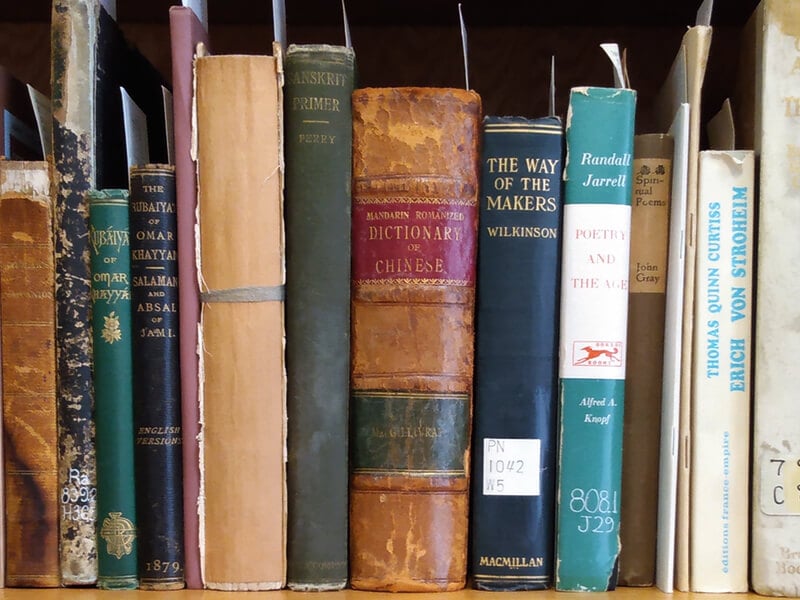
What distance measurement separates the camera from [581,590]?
24.5 inches

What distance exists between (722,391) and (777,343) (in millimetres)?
50

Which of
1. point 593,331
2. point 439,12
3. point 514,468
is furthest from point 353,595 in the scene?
Answer: point 439,12

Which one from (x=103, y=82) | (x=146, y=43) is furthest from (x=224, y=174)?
(x=146, y=43)

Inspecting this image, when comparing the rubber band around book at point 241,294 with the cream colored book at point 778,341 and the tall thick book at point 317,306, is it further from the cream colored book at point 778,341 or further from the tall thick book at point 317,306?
the cream colored book at point 778,341

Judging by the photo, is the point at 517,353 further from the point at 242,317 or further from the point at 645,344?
the point at 242,317

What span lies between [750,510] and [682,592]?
0.25 ft

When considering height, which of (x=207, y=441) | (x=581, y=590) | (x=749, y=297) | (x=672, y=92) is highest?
(x=672, y=92)

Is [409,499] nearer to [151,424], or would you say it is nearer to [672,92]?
[151,424]

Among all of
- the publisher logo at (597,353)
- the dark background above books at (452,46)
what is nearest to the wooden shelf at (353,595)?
the publisher logo at (597,353)

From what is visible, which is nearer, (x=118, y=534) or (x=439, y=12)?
(x=118, y=534)

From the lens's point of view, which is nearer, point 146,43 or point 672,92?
point 672,92

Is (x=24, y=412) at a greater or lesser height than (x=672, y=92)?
lesser

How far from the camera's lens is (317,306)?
2.02 feet

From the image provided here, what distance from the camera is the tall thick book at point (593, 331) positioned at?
62 cm
